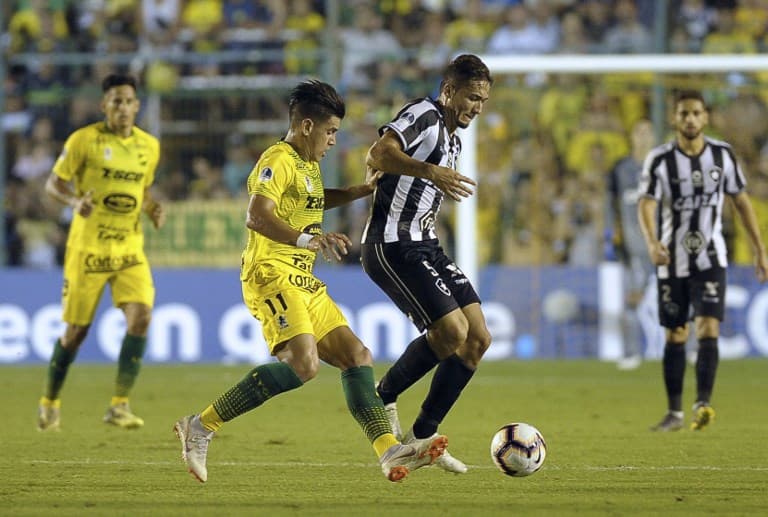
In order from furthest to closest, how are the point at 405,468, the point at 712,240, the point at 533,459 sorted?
the point at 712,240
the point at 533,459
the point at 405,468

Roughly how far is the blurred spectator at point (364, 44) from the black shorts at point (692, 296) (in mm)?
7881

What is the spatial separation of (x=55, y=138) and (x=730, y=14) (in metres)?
8.46

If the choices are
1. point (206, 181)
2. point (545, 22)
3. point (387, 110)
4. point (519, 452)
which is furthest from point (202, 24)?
point (519, 452)

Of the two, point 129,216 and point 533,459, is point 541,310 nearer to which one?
point 129,216

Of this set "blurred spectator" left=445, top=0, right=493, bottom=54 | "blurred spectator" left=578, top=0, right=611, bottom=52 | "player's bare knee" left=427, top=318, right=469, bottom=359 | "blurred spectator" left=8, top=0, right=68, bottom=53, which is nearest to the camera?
"player's bare knee" left=427, top=318, right=469, bottom=359

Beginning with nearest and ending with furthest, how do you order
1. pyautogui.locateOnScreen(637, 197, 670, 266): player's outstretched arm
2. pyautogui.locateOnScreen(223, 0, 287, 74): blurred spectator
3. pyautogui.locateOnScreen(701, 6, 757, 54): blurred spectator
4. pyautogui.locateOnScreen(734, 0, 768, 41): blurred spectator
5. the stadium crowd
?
pyautogui.locateOnScreen(637, 197, 670, 266): player's outstretched arm
the stadium crowd
pyautogui.locateOnScreen(223, 0, 287, 74): blurred spectator
pyautogui.locateOnScreen(701, 6, 757, 54): blurred spectator
pyautogui.locateOnScreen(734, 0, 768, 41): blurred spectator

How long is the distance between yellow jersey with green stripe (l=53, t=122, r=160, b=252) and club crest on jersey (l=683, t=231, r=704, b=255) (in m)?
3.83

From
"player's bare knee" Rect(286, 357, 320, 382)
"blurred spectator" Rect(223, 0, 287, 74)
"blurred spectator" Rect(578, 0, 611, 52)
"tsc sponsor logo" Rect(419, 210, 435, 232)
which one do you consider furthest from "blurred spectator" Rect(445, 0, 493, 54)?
"player's bare knee" Rect(286, 357, 320, 382)

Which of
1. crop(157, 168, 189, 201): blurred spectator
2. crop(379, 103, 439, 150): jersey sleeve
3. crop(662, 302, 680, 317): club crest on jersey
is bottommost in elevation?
crop(662, 302, 680, 317): club crest on jersey

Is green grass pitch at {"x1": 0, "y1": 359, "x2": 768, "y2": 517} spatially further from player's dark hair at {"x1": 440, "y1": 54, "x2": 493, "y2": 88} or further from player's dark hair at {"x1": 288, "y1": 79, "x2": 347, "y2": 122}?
player's dark hair at {"x1": 440, "y1": 54, "x2": 493, "y2": 88}

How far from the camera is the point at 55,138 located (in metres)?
17.0

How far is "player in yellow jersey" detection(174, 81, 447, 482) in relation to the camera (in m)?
6.72

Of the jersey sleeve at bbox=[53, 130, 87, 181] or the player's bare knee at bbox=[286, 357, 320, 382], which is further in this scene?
the jersey sleeve at bbox=[53, 130, 87, 181]

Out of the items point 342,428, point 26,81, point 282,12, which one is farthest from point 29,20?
point 342,428
